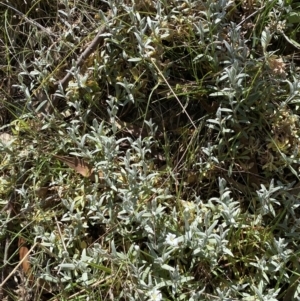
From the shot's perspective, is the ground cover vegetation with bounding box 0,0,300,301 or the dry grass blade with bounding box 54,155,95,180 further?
the dry grass blade with bounding box 54,155,95,180

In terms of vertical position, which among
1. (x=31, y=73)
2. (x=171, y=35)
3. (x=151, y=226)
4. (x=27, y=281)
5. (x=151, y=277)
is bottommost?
(x=27, y=281)

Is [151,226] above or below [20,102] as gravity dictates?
below

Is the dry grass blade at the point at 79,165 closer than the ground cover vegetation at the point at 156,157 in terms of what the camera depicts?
No

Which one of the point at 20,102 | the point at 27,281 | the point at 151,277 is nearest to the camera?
the point at 151,277

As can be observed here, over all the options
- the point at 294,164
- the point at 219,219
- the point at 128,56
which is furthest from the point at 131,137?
the point at 294,164

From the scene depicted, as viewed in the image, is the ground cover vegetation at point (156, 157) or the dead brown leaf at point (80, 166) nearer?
the ground cover vegetation at point (156, 157)

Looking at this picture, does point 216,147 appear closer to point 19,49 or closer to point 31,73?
point 31,73

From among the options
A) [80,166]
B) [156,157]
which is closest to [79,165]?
[80,166]

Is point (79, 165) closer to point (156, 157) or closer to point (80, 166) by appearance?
point (80, 166)
